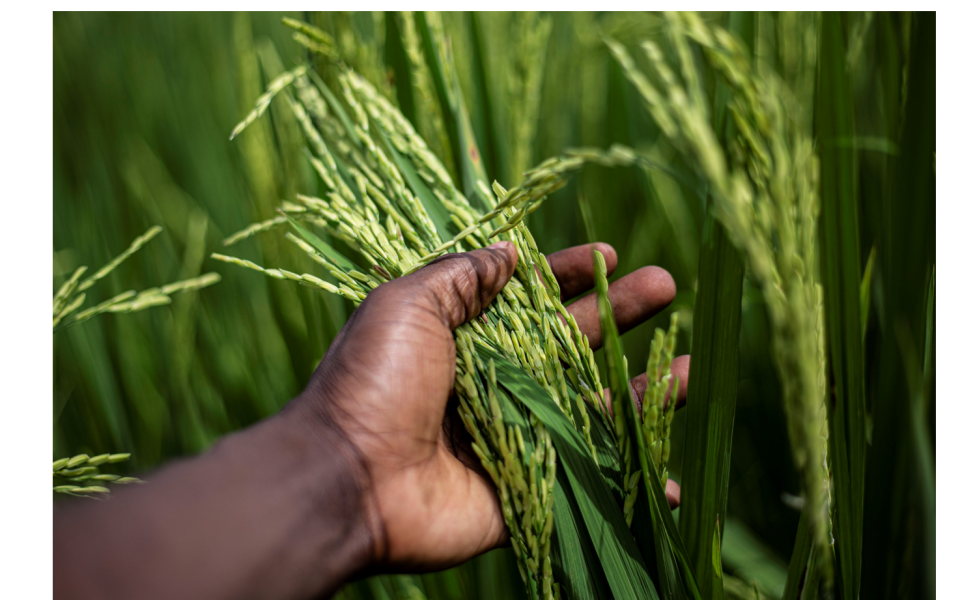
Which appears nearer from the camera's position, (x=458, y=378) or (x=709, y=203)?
(x=709, y=203)

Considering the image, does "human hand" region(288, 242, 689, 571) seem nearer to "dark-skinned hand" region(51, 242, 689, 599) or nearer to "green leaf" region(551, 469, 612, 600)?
"dark-skinned hand" region(51, 242, 689, 599)

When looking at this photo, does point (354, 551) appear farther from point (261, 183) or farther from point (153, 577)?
point (261, 183)

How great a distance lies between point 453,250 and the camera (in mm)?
937

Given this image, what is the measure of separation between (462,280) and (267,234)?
2.23 ft

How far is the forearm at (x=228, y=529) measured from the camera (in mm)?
578

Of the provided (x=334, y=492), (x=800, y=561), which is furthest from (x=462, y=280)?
(x=800, y=561)

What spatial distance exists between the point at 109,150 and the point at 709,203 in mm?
2393

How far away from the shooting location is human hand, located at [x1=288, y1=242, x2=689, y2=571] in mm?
728

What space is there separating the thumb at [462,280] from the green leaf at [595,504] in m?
0.18


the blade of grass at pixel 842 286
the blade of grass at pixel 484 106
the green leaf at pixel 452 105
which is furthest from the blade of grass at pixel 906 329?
the blade of grass at pixel 484 106

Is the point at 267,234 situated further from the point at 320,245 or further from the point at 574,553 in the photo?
the point at 574,553

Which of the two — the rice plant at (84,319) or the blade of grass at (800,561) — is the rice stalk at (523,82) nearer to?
the rice plant at (84,319)

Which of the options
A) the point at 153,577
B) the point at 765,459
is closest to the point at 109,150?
the point at 153,577

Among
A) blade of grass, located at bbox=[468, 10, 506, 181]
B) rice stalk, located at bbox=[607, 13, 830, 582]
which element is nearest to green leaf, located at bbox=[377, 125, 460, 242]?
blade of grass, located at bbox=[468, 10, 506, 181]
